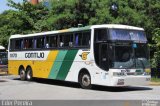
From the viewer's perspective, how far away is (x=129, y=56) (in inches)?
788

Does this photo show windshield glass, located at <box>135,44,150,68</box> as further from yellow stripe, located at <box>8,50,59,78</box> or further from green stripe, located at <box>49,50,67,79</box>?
yellow stripe, located at <box>8,50,59,78</box>

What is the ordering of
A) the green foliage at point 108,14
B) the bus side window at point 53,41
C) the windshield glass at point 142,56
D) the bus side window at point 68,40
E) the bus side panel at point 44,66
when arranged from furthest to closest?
the green foliage at point 108,14
the bus side panel at point 44,66
the bus side window at point 53,41
the bus side window at point 68,40
the windshield glass at point 142,56

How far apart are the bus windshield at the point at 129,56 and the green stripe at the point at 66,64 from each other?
2.98 metres

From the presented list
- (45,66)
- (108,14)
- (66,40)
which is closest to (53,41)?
(66,40)

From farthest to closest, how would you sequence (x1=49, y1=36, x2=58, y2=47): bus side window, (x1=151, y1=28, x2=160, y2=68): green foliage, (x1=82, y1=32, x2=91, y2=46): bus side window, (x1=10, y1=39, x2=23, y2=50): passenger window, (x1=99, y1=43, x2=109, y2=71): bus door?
(x1=151, y1=28, x2=160, y2=68): green foliage, (x1=10, y1=39, x2=23, y2=50): passenger window, (x1=49, y1=36, x2=58, y2=47): bus side window, (x1=82, y1=32, x2=91, y2=46): bus side window, (x1=99, y1=43, x2=109, y2=71): bus door

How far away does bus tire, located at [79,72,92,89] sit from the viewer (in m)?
21.0

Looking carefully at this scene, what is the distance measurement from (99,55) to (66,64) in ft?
10.9

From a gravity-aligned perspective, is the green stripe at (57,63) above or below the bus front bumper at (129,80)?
above

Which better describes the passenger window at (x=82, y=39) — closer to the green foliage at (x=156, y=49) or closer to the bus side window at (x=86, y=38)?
the bus side window at (x=86, y=38)

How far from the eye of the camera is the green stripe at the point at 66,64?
73.4ft

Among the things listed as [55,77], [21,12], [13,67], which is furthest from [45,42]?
[21,12]

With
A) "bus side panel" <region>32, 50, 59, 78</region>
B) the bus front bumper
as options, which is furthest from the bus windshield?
"bus side panel" <region>32, 50, 59, 78</region>

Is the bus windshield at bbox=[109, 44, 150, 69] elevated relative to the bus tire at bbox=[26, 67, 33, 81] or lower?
elevated

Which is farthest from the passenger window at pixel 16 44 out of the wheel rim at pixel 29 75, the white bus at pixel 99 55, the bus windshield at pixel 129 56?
the bus windshield at pixel 129 56
